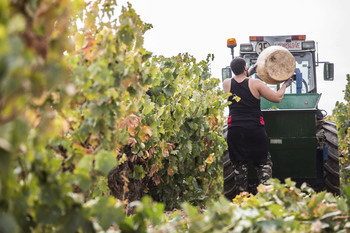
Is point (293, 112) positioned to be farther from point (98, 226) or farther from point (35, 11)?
point (35, 11)

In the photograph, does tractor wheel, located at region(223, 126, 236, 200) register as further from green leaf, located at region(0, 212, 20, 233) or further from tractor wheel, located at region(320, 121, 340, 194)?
green leaf, located at region(0, 212, 20, 233)

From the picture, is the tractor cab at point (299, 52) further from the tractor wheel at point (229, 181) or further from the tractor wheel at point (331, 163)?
the tractor wheel at point (229, 181)

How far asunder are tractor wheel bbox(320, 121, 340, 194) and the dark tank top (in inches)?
60.5

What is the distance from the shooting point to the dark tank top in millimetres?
5094

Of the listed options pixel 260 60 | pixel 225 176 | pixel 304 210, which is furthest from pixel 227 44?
pixel 304 210

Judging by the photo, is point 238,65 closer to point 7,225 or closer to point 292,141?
point 292,141

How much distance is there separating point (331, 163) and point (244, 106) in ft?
5.98

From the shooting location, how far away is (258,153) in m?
5.13

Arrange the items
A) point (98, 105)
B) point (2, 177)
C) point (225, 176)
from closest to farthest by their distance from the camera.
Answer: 1. point (2, 177)
2. point (98, 105)
3. point (225, 176)

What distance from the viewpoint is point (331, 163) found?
6195mm

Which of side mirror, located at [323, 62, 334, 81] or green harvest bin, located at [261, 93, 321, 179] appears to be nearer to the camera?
green harvest bin, located at [261, 93, 321, 179]

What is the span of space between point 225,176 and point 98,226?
4518mm

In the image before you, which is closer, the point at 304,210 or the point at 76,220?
the point at 76,220

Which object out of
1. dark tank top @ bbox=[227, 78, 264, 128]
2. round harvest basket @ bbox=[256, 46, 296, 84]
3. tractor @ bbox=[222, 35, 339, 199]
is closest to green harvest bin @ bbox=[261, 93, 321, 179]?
tractor @ bbox=[222, 35, 339, 199]
